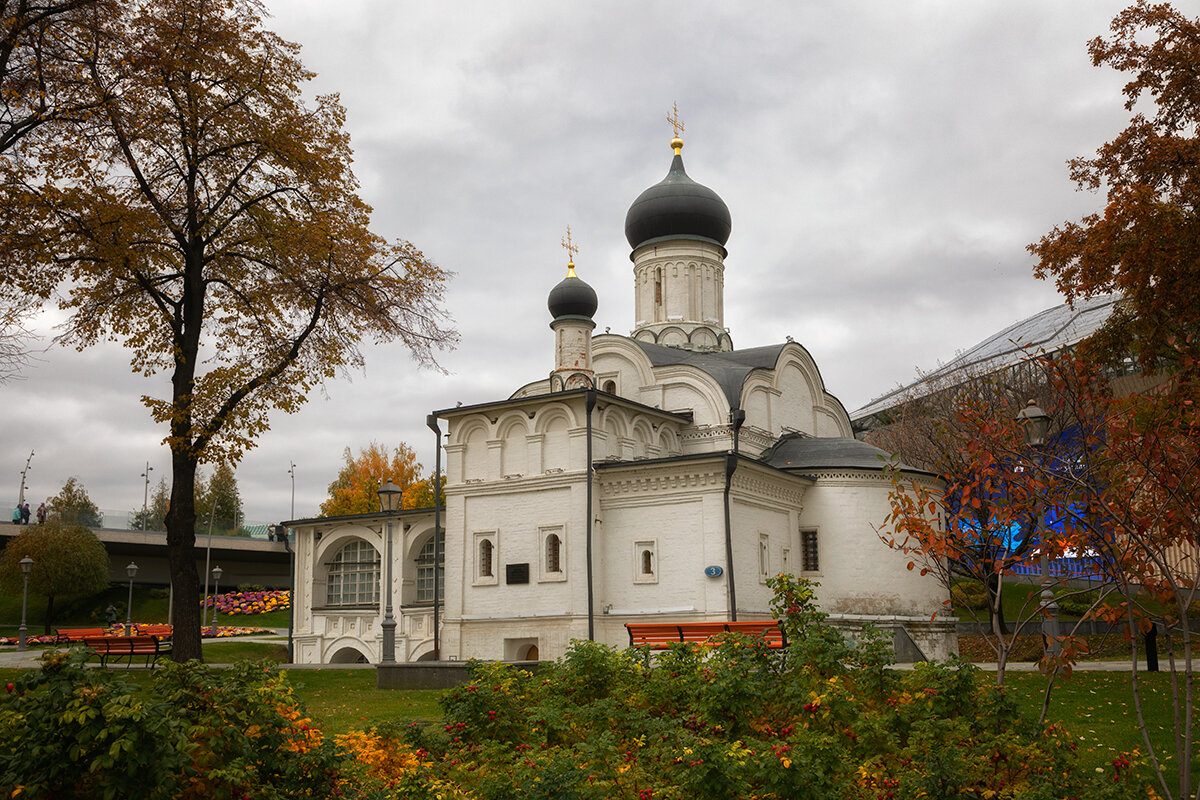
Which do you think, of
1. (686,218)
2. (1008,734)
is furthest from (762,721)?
(686,218)

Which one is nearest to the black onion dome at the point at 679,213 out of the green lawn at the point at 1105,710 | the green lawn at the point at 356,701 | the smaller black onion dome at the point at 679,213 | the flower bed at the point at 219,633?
the smaller black onion dome at the point at 679,213

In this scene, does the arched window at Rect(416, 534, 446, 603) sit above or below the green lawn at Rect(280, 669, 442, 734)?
above

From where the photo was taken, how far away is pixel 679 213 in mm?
28062

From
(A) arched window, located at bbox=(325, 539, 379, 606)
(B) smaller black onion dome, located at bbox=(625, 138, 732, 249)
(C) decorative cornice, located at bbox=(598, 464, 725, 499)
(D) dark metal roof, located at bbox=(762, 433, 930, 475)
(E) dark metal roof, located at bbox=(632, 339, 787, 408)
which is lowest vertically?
(A) arched window, located at bbox=(325, 539, 379, 606)

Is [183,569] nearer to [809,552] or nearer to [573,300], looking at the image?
[573,300]

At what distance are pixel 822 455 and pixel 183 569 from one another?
14.2 m

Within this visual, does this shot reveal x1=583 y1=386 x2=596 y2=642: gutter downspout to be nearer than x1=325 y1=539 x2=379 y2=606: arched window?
Yes

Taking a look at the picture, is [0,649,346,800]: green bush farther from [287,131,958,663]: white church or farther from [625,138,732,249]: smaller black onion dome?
[625,138,732,249]: smaller black onion dome

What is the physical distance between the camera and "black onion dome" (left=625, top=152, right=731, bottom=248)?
92.3 ft

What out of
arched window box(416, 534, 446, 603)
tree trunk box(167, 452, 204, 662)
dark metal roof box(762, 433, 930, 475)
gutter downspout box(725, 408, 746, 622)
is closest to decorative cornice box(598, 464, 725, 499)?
gutter downspout box(725, 408, 746, 622)

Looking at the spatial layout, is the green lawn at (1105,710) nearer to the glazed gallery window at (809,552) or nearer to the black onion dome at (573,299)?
the glazed gallery window at (809,552)

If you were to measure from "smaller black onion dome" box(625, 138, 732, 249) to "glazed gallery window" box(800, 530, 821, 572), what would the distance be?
31.7 feet

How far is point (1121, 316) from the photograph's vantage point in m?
15.0

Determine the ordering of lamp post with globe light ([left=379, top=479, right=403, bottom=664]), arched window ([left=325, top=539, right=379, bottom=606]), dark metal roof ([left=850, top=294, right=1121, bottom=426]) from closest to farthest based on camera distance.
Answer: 1. lamp post with globe light ([left=379, top=479, right=403, bottom=664])
2. arched window ([left=325, top=539, right=379, bottom=606])
3. dark metal roof ([left=850, top=294, right=1121, bottom=426])
